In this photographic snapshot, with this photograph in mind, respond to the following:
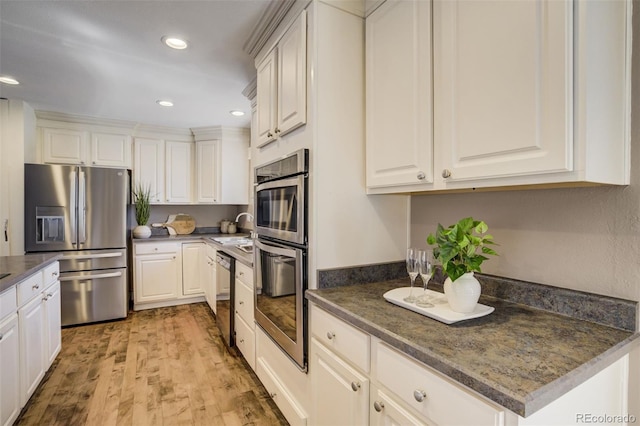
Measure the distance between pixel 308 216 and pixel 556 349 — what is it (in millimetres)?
1030

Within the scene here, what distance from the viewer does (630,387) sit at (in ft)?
3.19

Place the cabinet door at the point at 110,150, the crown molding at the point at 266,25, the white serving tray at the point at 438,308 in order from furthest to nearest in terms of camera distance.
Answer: the cabinet door at the point at 110,150 < the crown molding at the point at 266,25 < the white serving tray at the point at 438,308

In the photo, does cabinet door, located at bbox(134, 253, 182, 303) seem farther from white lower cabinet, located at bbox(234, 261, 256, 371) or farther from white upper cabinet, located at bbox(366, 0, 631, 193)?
white upper cabinet, located at bbox(366, 0, 631, 193)

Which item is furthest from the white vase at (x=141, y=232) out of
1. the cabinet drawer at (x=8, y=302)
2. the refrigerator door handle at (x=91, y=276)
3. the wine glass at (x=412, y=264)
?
the wine glass at (x=412, y=264)

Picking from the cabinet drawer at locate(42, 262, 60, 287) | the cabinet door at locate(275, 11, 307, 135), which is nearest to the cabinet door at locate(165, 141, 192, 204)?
the cabinet drawer at locate(42, 262, 60, 287)

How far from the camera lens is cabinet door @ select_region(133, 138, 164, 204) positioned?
4090mm

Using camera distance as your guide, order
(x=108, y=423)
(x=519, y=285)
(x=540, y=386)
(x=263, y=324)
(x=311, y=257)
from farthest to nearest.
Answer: (x=263, y=324) → (x=108, y=423) → (x=311, y=257) → (x=519, y=285) → (x=540, y=386)

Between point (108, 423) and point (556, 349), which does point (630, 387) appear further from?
point (108, 423)

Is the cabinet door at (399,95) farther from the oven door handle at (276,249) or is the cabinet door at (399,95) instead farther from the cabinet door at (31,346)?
the cabinet door at (31,346)

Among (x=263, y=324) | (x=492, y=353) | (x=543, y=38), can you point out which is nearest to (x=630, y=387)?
(x=492, y=353)

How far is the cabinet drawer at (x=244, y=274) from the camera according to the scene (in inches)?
89.1

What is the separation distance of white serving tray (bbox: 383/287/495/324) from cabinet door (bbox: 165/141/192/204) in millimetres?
3726

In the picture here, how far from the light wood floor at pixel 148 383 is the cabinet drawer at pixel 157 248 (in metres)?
0.93

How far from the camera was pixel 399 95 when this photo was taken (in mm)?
1376
